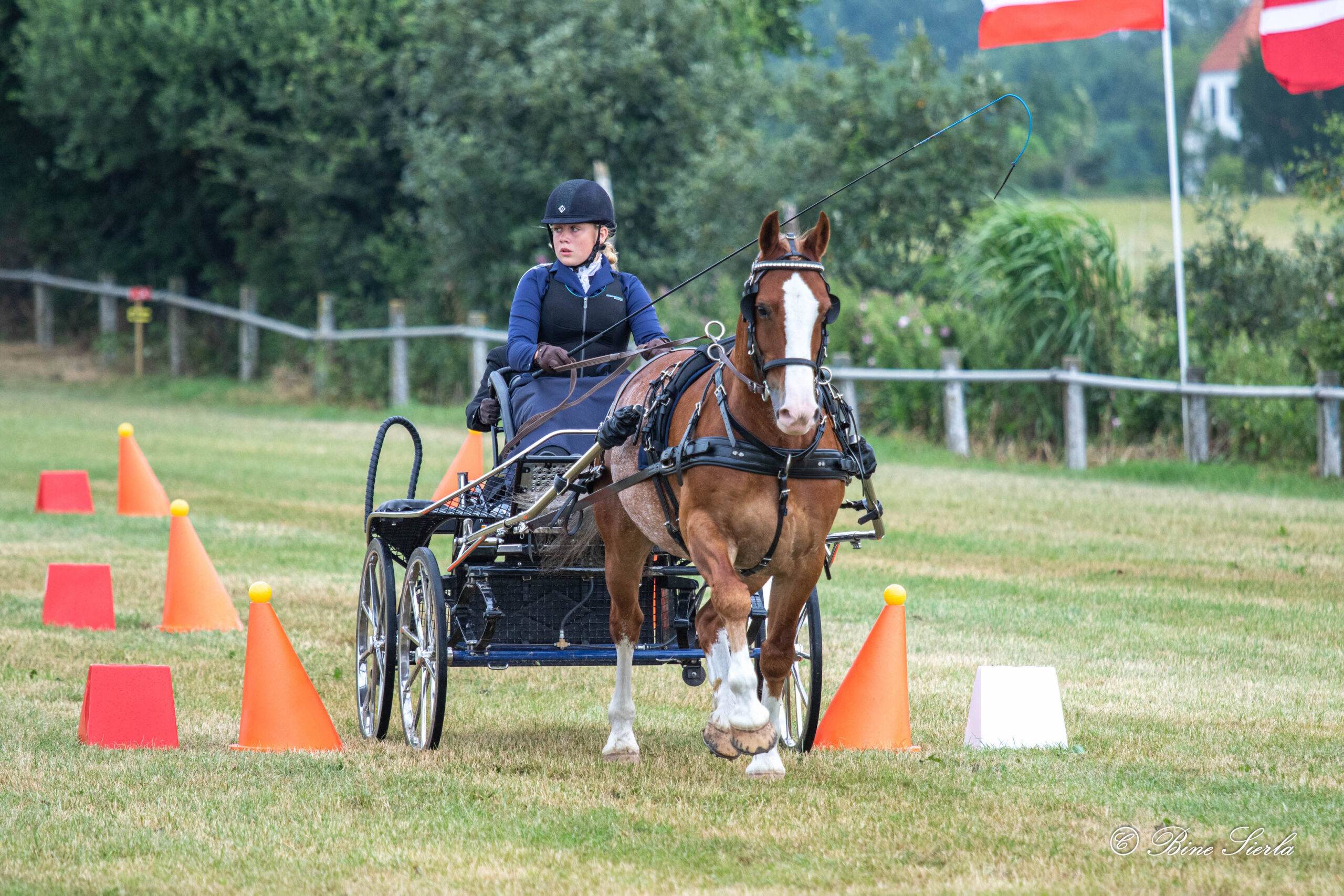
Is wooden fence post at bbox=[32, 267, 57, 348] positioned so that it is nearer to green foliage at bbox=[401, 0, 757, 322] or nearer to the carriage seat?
green foliage at bbox=[401, 0, 757, 322]

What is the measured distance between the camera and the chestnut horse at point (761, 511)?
543 cm

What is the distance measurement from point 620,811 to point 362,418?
19832 mm

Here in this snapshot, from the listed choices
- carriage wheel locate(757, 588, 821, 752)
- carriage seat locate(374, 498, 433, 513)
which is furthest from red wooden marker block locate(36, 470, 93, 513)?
carriage wheel locate(757, 588, 821, 752)

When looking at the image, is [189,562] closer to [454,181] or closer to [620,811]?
[620,811]

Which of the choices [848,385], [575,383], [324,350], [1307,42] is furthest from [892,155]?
[575,383]

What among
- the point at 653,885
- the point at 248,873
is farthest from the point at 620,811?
the point at 248,873

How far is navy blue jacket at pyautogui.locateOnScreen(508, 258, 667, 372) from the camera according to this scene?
7.38m

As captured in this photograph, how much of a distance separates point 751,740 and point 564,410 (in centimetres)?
213

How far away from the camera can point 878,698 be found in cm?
657

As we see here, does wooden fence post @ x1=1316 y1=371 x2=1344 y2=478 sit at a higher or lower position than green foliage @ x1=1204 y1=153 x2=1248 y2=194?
lower

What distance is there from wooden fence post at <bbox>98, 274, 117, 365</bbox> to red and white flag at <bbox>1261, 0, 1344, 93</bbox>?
25.5 m

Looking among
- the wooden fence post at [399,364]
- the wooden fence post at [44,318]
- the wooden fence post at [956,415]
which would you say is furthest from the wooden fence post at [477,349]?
the wooden fence post at [44,318]

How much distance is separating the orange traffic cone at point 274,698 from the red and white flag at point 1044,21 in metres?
9.66

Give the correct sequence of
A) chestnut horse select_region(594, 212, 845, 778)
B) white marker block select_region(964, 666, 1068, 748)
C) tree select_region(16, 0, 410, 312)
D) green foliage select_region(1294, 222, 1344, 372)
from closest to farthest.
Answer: chestnut horse select_region(594, 212, 845, 778)
white marker block select_region(964, 666, 1068, 748)
green foliage select_region(1294, 222, 1344, 372)
tree select_region(16, 0, 410, 312)
